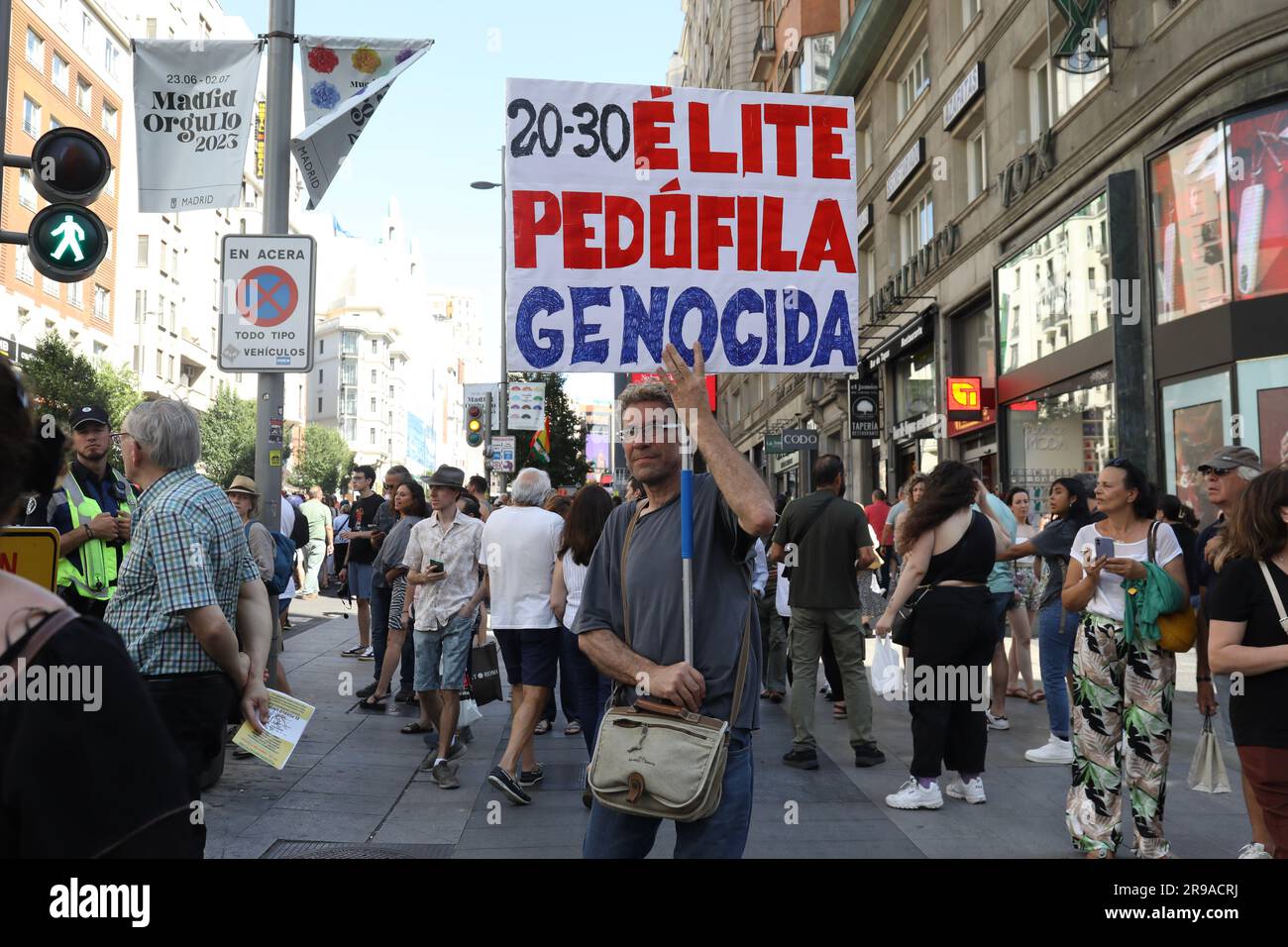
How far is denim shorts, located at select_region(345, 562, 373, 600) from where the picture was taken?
39.7ft

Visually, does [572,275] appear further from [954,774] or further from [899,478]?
[899,478]

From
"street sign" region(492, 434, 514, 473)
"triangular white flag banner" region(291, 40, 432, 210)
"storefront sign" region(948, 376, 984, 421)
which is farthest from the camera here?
"street sign" region(492, 434, 514, 473)

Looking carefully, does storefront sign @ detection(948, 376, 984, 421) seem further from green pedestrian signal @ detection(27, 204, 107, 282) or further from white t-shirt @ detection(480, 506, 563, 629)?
green pedestrian signal @ detection(27, 204, 107, 282)

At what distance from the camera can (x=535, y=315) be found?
4.80 metres

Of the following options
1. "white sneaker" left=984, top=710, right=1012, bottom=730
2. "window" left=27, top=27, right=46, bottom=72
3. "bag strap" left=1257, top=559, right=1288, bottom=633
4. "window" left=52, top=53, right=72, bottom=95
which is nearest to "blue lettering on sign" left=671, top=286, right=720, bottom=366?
"bag strap" left=1257, top=559, right=1288, bottom=633

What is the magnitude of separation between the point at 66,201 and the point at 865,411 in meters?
21.3

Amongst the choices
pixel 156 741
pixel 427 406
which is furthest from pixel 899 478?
pixel 427 406

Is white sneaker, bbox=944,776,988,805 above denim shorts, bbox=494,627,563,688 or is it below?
below

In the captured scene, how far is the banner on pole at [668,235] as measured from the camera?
476cm

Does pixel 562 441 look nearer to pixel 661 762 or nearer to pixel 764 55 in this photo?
pixel 764 55

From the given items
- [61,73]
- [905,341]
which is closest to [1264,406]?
[905,341]

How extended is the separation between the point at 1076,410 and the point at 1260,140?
516 cm

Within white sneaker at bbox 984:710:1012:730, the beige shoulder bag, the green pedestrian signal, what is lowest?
white sneaker at bbox 984:710:1012:730

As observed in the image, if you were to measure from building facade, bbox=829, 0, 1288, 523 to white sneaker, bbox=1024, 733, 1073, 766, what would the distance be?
223 inches
